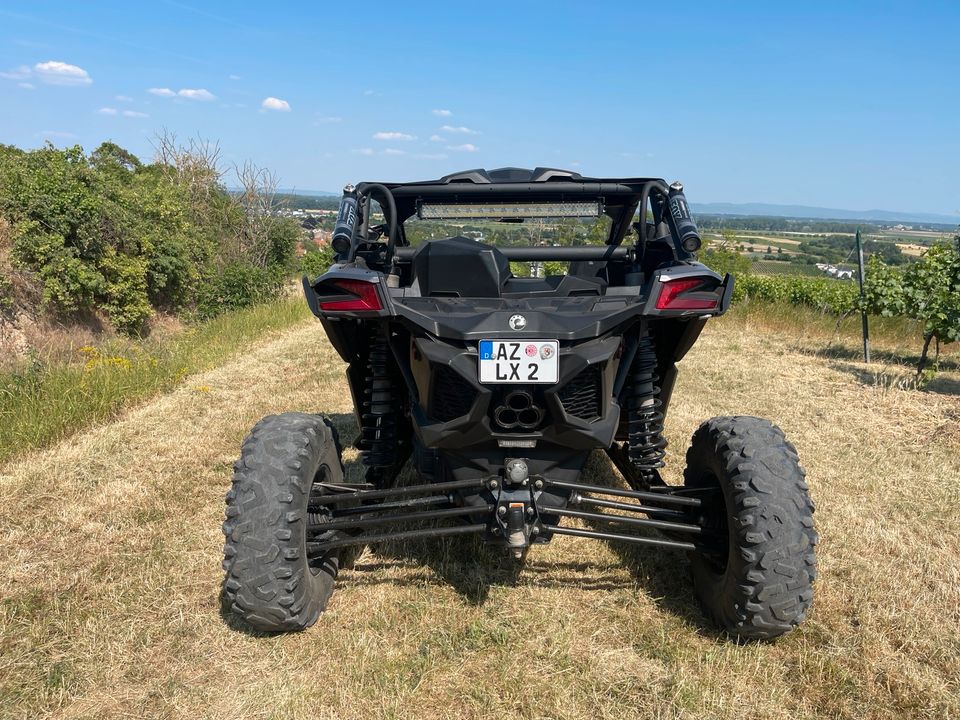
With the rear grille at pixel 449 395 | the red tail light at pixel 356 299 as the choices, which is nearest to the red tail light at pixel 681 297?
the rear grille at pixel 449 395

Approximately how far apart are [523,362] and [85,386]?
5538mm

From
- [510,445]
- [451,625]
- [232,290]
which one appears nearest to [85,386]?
[451,625]

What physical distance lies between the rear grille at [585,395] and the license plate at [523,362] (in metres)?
0.16

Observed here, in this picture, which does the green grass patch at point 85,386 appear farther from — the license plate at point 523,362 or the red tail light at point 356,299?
the license plate at point 523,362

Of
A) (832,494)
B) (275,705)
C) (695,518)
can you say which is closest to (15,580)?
(275,705)

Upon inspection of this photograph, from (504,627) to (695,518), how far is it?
1.03 m

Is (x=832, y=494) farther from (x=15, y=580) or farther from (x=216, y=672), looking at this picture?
(x=15, y=580)

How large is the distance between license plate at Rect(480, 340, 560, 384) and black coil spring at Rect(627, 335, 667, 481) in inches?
32.0

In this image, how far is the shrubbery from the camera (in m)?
10.1

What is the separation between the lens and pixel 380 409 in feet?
10.9

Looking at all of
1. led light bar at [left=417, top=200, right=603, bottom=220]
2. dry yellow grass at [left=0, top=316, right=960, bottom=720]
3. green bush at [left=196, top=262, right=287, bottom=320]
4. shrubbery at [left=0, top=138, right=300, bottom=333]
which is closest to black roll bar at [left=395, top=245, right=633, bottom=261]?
led light bar at [left=417, top=200, right=603, bottom=220]

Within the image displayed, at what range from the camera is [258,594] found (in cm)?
270

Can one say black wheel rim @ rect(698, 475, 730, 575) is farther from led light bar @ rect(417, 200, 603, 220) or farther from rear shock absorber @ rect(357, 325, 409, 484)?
led light bar @ rect(417, 200, 603, 220)

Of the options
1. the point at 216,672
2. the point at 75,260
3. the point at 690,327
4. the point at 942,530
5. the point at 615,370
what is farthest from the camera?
→ the point at 75,260
